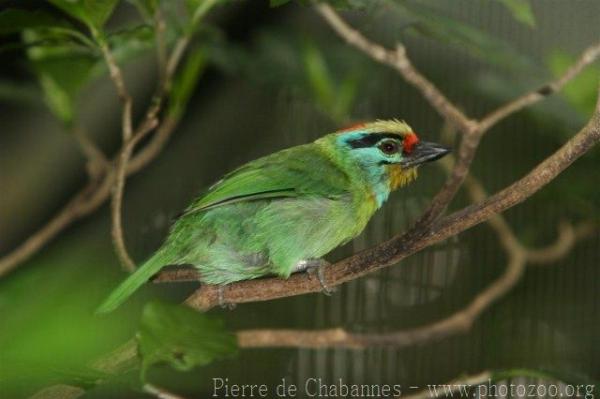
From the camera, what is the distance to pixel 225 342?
1144mm

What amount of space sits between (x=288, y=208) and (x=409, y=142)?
0.26 m

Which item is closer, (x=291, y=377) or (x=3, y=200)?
(x=291, y=377)

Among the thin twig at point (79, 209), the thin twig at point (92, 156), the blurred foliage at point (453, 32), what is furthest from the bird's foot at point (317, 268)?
the thin twig at point (92, 156)

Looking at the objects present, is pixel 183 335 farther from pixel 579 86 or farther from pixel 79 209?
pixel 579 86

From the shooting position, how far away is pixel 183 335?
1.17 metres

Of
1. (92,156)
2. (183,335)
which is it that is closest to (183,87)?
(92,156)

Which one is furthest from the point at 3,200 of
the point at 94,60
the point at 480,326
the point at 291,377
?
the point at 480,326

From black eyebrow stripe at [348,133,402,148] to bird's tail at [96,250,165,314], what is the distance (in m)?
0.43

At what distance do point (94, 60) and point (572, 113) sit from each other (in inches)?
50.4

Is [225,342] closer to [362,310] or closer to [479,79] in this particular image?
[362,310]

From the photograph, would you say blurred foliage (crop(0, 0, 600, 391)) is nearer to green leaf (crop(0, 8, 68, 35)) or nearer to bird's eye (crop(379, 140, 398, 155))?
green leaf (crop(0, 8, 68, 35))

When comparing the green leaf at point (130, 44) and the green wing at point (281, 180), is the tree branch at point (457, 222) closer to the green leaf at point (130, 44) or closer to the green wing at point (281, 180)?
the green wing at point (281, 180)

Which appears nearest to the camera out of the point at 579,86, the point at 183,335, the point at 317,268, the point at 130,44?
the point at 183,335

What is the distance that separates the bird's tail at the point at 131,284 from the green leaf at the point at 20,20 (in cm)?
45
